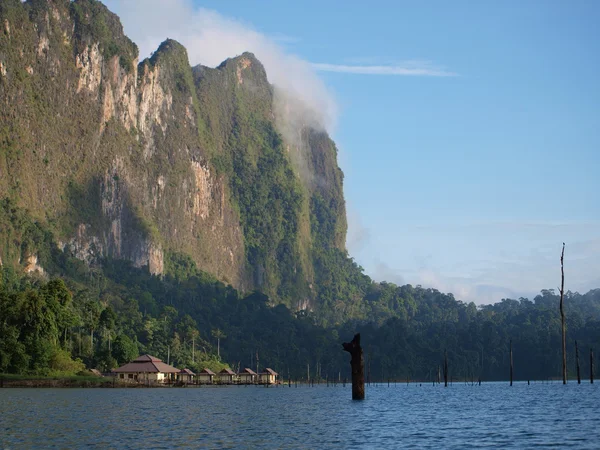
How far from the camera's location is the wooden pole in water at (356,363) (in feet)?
241

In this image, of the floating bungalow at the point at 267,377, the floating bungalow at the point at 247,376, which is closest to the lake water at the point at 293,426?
the floating bungalow at the point at 247,376

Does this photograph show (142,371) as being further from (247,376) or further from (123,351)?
(247,376)

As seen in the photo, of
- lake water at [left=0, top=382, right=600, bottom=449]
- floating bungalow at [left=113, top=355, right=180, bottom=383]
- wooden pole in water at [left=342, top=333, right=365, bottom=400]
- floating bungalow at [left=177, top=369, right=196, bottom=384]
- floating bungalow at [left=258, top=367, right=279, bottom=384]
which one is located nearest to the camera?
lake water at [left=0, top=382, right=600, bottom=449]

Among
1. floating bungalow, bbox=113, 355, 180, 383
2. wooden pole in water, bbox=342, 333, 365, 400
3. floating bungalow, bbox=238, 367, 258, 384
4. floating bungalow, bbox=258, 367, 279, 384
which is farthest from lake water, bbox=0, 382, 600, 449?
floating bungalow, bbox=258, 367, 279, 384

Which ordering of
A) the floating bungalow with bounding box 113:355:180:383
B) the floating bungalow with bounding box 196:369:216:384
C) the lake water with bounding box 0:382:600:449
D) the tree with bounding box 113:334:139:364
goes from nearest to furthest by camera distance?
the lake water with bounding box 0:382:600:449 < the floating bungalow with bounding box 113:355:180:383 < the tree with bounding box 113:334:139:364 < the floating bungalow with bounding box 196:369:216:384

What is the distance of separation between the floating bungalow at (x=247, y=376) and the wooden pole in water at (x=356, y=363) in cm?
9954

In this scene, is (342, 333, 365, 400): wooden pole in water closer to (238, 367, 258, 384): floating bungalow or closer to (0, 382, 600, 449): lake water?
(0, 382, 600, 449): lake water

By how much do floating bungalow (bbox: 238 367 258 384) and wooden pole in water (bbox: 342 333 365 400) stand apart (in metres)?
99.5

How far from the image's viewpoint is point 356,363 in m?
74.8

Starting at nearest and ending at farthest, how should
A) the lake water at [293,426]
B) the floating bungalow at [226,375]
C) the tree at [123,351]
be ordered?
the lake water at [293,426], the tree at [123,351], the floating bungalow at [226,375]

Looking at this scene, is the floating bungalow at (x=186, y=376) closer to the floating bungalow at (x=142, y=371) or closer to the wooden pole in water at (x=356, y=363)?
the floating bungalow at (x=142, y=371)

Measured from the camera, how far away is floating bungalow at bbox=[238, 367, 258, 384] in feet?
605

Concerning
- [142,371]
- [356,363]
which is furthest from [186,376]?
[356,363]

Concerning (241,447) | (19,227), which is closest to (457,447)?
(241,447)
